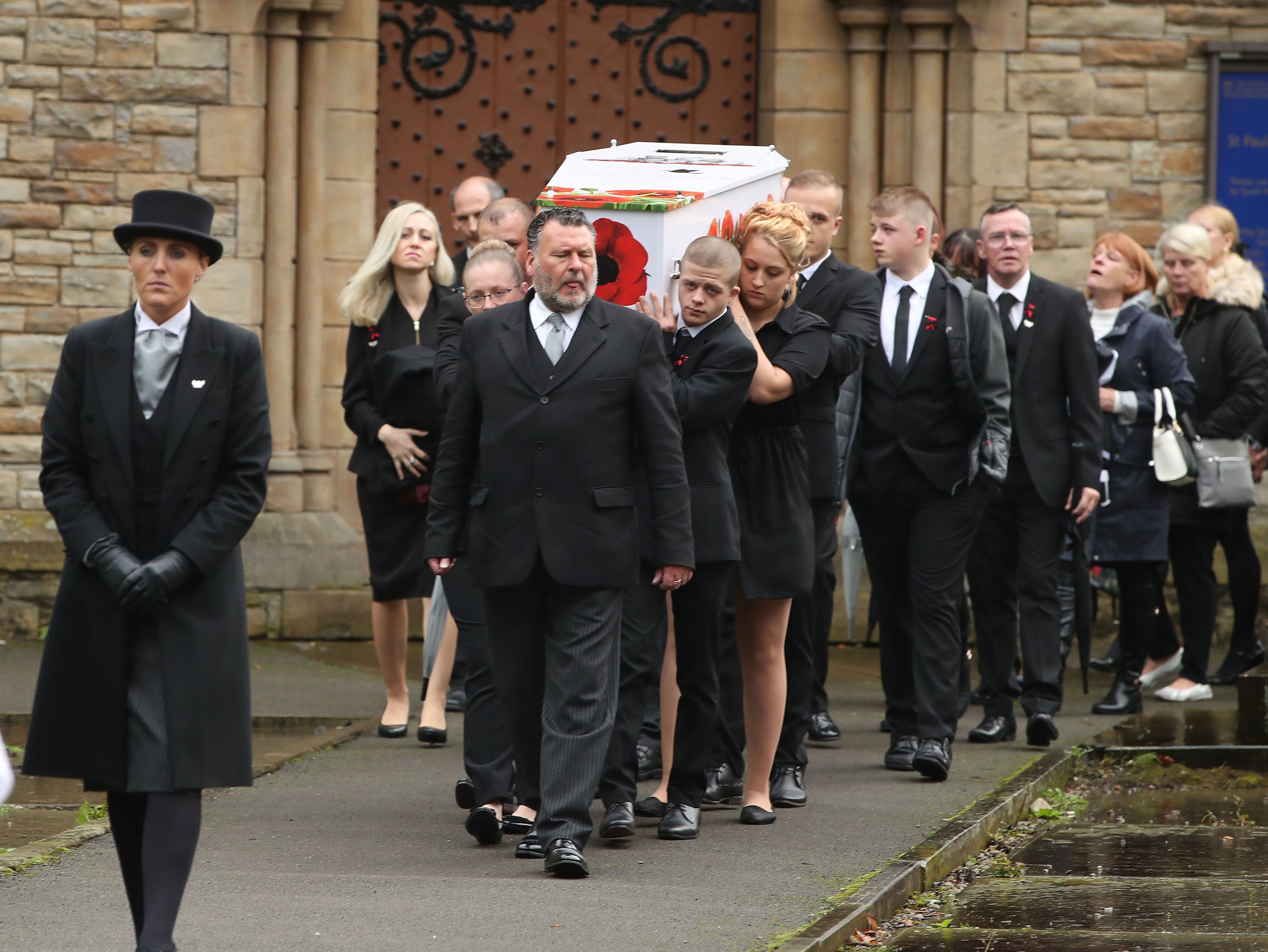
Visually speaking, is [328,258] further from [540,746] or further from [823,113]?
[540,746]

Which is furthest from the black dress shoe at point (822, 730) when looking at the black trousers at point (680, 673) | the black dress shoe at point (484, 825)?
the black dress shoe at point (484, 825)

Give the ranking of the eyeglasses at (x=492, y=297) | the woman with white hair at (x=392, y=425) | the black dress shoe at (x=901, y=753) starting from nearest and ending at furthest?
the eyeglasses at (x=492, y=297) < the black dress shoe at (x=901, y=753) < the woman with white hair at (x=392, y=425)

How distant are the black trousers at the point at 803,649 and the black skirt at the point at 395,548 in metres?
1.61

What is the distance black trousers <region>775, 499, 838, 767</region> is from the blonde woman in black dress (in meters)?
0.15

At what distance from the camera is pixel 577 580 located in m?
5.20

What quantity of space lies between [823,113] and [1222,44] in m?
2.25

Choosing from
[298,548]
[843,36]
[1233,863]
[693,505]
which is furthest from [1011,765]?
[843,36]

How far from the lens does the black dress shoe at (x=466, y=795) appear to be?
19.5ft

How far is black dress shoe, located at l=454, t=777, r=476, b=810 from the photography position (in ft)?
19.5

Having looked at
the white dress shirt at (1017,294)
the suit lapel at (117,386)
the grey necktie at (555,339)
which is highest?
the white dress shirt at (1017,294)

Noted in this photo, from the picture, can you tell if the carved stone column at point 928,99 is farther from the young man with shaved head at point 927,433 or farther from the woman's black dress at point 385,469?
the woman's black dress at point 385,469

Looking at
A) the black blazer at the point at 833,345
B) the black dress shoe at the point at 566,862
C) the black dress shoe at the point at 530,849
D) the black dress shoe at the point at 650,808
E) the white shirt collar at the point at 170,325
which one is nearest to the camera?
the white shirt collar at the point at 170,325

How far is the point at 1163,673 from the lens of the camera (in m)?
9.38

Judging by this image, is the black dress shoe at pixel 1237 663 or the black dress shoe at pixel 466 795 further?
the black dress shoe at pixel 1237 663
